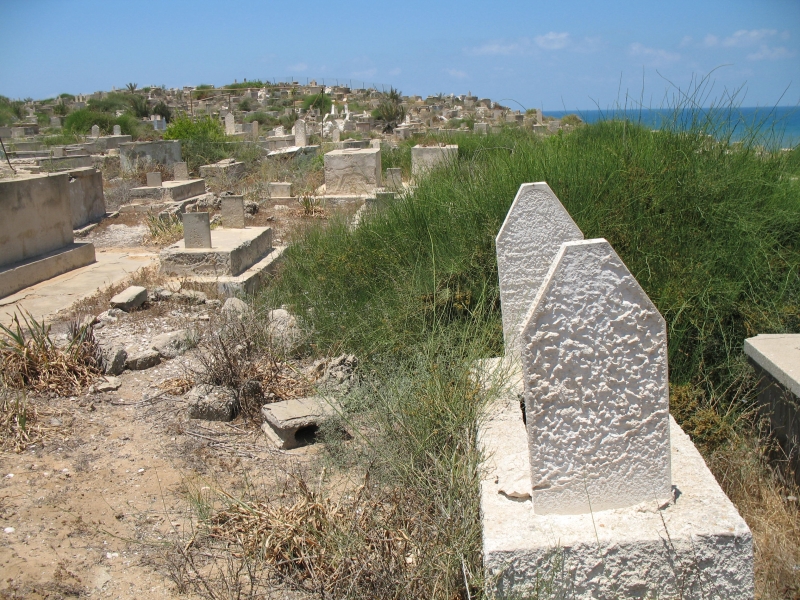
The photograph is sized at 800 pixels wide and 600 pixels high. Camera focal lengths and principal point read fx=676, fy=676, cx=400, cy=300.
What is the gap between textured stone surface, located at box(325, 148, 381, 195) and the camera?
493 inches

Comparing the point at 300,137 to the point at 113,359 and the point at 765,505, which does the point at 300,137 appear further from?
the point at 765,505

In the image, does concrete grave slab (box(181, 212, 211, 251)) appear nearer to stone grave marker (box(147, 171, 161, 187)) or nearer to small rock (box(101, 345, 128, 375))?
small rock (box(101, 345, 128, 375))

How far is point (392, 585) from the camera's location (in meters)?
2.47

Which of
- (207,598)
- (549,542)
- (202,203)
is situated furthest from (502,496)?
(202,203)

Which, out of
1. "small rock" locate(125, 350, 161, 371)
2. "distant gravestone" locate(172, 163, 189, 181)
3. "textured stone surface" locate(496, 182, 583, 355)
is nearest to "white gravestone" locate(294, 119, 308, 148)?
"distant gravestone" locate(172, 163, 189, 181)

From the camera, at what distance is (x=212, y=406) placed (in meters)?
4.51

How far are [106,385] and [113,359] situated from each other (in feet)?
1.14

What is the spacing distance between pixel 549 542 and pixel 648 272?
2752 millimetres

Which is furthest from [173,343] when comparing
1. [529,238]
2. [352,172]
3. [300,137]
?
[300,137]

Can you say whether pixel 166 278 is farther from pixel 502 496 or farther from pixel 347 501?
pixel 502 496

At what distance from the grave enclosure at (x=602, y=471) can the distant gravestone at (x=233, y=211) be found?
25.5 ft

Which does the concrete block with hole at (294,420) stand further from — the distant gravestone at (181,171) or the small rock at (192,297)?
the distant gravestone at (181,171)

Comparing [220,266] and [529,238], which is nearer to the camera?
[529,238]

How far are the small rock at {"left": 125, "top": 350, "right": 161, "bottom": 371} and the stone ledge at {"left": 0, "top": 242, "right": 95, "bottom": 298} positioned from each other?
131 inches
